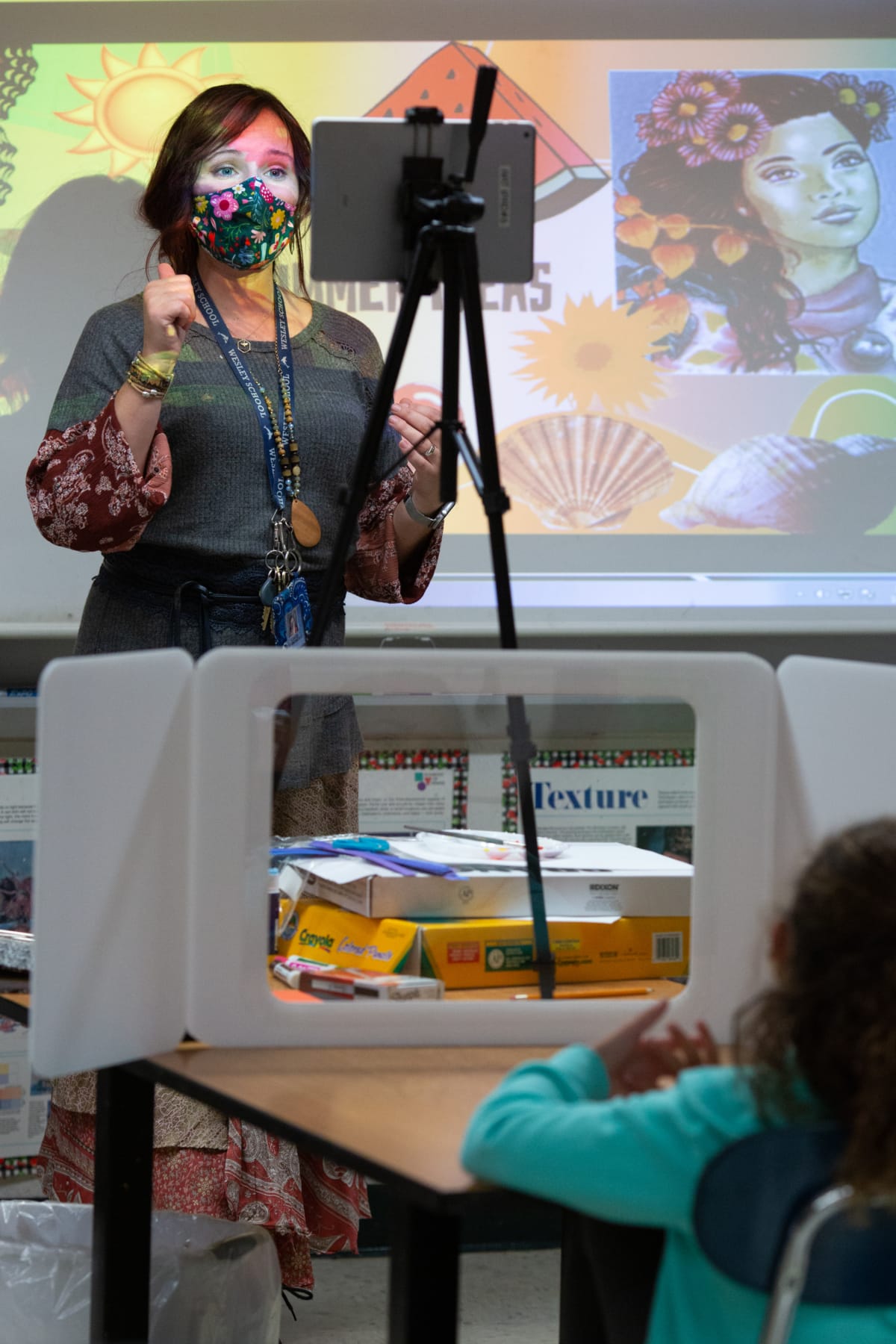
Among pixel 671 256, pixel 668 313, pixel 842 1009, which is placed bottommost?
pixel 842 1009

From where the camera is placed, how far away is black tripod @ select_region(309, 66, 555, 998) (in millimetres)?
1343

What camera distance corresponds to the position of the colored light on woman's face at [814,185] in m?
2.62

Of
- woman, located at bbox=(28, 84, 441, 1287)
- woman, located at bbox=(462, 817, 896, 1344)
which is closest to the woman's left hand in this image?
woman, located at bbox=(28, 84, 441, 1287)

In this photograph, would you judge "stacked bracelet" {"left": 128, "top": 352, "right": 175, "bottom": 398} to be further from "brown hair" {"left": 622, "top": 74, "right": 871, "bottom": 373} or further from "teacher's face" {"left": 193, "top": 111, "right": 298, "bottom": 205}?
"brown hair" {"left": 622, "top": 74, "right": 871, "bottom": 373}

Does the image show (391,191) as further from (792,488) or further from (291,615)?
(792,488)

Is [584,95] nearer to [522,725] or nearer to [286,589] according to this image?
[286,589]

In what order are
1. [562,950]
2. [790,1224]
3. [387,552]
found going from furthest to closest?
[387,552]
[562,950]
[790,1224]

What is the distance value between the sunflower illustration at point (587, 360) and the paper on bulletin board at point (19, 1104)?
1.44 metres

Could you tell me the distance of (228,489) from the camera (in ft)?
5.63

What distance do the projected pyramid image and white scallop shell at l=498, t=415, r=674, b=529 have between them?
39 cm

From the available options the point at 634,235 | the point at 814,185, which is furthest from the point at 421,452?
the point at 814,185

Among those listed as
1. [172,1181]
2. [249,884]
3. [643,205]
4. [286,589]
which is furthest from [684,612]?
[249,884]

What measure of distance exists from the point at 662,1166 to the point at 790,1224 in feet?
0.25

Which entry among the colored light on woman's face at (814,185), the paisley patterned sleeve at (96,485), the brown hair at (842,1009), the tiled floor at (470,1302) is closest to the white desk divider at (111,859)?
the brown hair at (842,1009)
